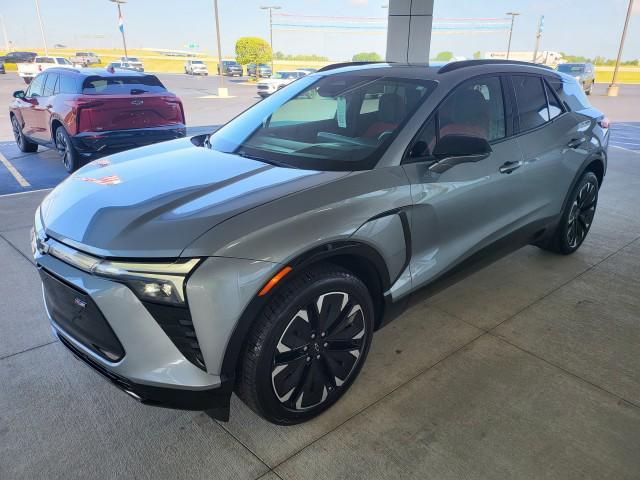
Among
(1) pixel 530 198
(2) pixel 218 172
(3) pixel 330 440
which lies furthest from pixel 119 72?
(3) pixel 330 440

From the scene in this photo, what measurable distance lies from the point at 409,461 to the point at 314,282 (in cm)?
92

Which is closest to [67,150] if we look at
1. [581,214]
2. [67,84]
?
[67,84]

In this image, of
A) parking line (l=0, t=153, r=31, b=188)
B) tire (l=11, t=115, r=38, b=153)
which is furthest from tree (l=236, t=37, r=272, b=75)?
parking line (l=0, t=153, r=31, b=188)

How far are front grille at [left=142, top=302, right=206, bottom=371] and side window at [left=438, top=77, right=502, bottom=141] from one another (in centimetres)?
176

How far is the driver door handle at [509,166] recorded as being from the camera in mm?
3166

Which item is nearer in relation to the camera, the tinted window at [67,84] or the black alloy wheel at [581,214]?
the black alloy wheel at [581,214]

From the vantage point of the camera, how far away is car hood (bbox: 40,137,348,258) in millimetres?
1964

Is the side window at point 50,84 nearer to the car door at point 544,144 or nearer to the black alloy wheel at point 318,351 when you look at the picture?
the car door at point 544,144

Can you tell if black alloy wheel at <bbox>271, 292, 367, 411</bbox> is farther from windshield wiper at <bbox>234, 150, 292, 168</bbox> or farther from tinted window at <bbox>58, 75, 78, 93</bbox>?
tinted window at <bbox>58, 75, 78, 93</bbox>

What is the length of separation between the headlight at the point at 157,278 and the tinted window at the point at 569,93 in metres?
3.44

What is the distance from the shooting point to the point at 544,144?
3576 millimetres

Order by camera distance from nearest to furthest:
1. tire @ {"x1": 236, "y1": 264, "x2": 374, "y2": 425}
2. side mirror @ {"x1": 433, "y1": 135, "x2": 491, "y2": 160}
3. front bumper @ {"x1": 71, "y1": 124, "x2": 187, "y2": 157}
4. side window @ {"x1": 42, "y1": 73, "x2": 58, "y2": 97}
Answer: tire @ {"x1": 236, "y1": 264, "x2": 374, "y2": 425} → side mirror @ {"x1": 433, "y1": 135, "x2": 491, "y2": 160} → front bumper @ {"x1": 71, "y1": 124, "x2": 187, "y2": 157} → side window @ {"x1": 42, "y1": 73, "x2": 58, "y2": 97}

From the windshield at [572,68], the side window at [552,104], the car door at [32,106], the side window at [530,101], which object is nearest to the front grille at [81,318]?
the side window at [530,101]

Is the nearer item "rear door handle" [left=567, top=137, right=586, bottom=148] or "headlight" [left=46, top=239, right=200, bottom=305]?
"headlight" [left=46, top=239, right=200, bottom=305]
